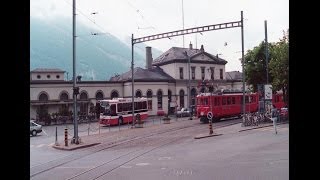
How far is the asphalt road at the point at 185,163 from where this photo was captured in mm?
13355

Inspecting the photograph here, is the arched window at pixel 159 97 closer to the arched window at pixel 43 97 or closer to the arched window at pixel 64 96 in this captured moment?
the arched window at pixel 64 96

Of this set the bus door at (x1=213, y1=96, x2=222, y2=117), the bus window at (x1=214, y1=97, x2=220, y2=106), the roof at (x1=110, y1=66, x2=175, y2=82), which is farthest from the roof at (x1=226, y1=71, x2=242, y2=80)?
the bus window at (x1=214, y1=97, x2=220, y2=106)

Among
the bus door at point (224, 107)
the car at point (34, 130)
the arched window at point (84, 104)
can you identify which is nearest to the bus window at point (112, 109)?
the car at point (34, 130)

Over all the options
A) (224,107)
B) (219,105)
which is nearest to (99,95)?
(224,107)

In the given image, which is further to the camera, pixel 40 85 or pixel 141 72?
pixel 141 72

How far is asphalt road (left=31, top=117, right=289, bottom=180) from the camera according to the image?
1335 cm

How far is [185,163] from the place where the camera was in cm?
1612

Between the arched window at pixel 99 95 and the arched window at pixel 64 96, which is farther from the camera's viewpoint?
the arched window at pixel 99 95

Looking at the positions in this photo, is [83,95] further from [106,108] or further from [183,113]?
[183,113]

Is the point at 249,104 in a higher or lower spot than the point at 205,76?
lower
